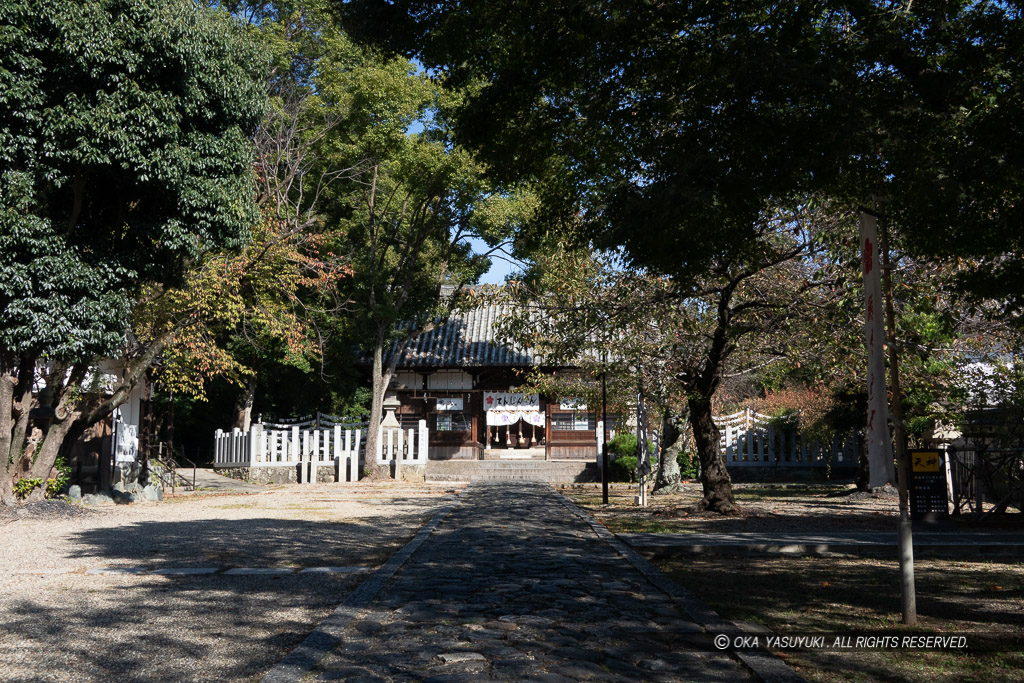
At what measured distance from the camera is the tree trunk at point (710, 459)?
12414 millimetres

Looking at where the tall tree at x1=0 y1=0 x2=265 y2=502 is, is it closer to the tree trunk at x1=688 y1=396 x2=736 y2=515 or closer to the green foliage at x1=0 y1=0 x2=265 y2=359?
the green foliage at x1=0 y1=0 x2=265 y2=359

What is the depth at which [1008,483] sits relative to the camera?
10.8 metres

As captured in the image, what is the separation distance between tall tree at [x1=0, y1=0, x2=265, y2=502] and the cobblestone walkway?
705cm

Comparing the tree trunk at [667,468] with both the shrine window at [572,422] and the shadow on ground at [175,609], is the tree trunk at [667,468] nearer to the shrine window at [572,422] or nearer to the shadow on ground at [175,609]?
the shadow on ground at [175,609]

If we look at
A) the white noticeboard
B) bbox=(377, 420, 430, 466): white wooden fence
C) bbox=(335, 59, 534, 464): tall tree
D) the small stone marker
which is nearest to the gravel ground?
the small stone marker

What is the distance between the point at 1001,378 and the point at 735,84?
852cm

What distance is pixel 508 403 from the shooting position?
2908cm

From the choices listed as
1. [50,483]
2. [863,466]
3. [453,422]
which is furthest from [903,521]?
[453,422]

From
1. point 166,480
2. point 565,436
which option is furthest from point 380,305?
point 565,436

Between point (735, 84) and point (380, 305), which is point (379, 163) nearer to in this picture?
point (380, 305)

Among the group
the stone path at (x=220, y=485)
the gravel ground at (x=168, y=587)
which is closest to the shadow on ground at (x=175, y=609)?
the gravel ground at (x=168, y=587)

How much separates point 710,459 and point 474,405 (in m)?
17.3

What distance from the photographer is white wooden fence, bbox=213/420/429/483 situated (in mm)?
23469

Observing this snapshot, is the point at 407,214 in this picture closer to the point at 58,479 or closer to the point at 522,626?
the point at 58,479
